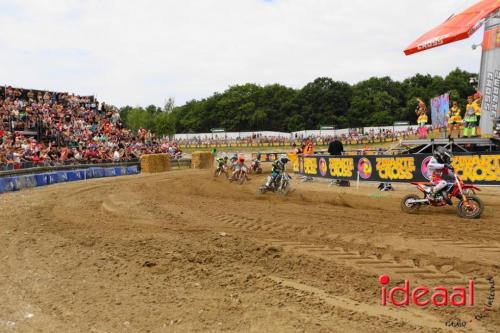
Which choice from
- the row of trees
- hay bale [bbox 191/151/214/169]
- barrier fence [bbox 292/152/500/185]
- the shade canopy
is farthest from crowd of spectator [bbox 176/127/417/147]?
barrier fence [bbox 292/152/500/185]

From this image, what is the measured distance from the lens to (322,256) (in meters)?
6.83

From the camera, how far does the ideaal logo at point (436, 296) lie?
187 inches

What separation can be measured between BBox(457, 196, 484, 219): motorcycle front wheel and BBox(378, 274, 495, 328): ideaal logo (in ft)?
16.1

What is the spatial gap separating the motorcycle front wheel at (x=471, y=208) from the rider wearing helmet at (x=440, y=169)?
0.44m

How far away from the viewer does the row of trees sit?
89.5 metres

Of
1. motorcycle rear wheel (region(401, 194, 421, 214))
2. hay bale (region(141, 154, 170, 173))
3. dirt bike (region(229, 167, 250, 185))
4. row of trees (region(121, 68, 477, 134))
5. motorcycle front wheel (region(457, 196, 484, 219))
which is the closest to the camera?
motorcycle front wheel (region(457, 196, 484, 219))

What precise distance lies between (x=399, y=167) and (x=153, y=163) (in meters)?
20.1

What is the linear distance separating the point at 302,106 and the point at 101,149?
244ft

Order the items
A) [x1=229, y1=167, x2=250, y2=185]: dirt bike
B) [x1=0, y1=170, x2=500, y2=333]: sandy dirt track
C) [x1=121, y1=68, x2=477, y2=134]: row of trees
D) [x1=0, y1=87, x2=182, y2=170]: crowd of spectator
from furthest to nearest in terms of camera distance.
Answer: [x1=121, y1=68, x2=477, y2=134]: row of trees < [x1=0, y1=87, x2=182, y2=170]: crowd of spectator < [x1=229, y1=167, x2=250, y2=185]: dirt bike < [x1=0, y1=170, x2=500, y2=333]: sandy dirt track

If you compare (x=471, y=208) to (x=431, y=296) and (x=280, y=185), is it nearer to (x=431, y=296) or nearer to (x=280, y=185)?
(x=431, y=296)

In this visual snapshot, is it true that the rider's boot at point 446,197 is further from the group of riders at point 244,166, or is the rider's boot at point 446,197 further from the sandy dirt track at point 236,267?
the group of riders at point 244,166

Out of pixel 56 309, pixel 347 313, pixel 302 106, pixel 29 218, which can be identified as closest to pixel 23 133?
pixel 29 218

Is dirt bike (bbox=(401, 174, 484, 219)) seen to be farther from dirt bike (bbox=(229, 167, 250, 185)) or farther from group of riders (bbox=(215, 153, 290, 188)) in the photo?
dirt bike (bbox=(229, 167, 250, 185))

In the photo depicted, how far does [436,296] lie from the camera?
502cm
